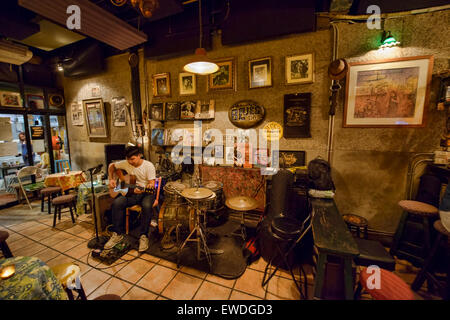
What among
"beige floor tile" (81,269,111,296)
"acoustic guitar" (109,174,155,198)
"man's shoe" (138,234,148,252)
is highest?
"acoustic guitar" (109,174,155,198)

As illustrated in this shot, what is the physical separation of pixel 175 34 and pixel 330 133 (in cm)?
419

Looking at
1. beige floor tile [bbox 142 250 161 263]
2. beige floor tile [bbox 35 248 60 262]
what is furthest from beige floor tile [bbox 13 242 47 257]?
beige floor tile [bbox 142 250 161 263]

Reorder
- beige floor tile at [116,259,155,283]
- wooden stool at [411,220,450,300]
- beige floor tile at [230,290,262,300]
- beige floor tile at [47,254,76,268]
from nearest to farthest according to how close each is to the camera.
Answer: wooden stool at [411,220,450,300], beige floor tile at [230,290,262,300], beige floor tile at [116,259,155,283], beige floor tile at [47,254,76,268]

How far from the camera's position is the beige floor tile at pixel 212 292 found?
2475 mm

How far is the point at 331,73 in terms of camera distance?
3316 mm

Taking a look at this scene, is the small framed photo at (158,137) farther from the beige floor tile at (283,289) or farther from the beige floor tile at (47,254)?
the beige floor tile at (283,289)

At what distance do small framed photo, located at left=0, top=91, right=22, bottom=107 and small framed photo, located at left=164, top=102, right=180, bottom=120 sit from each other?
5.08m

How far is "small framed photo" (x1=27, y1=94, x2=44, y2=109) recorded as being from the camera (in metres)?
6.22

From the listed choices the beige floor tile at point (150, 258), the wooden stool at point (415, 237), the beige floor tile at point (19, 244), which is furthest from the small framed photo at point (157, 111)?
the wooden stool at point (415, 237)

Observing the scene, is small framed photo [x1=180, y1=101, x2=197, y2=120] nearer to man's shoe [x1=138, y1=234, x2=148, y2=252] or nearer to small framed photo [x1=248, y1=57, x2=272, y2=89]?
small framed photo [x1=248, y1=57, x2=272, y2=89]

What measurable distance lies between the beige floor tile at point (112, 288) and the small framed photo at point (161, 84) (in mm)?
4229

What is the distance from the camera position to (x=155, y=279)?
279 centimetres

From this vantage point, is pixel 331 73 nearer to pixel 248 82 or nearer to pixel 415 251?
pixel 248 82

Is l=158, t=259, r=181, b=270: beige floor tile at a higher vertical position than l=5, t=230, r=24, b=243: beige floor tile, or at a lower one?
higher
